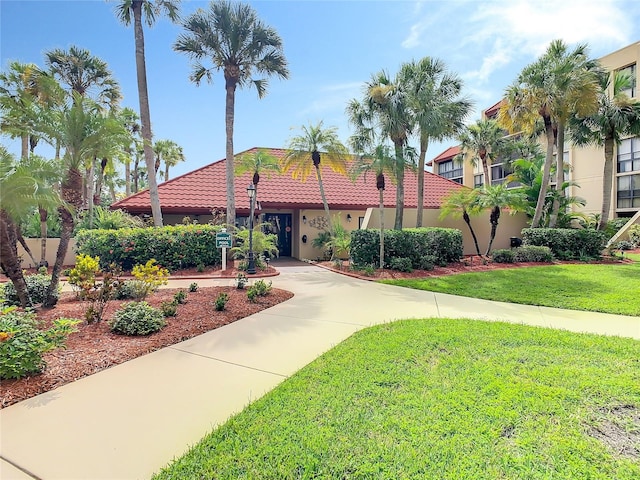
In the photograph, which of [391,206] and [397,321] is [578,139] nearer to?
[391,206]

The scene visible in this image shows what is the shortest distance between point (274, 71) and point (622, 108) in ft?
54.2

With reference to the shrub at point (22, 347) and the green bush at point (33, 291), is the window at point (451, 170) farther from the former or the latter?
the shrub at point (22, 347)

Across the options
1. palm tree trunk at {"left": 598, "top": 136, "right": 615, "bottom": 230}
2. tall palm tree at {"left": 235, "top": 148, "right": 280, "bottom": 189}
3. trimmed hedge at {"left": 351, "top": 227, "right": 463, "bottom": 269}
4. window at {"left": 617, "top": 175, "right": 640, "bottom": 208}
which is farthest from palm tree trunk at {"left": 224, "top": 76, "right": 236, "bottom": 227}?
window at {"left": 617, "top": 175, "right": 640, "bottom": 208}

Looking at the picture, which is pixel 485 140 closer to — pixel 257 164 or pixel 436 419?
pixel 257 164

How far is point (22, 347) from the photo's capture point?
3709 millimetres

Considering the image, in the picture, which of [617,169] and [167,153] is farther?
[167,153]

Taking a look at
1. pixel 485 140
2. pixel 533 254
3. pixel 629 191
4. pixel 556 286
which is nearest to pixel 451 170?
pixel 485 140

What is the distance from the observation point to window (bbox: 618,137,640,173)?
79.6 feet

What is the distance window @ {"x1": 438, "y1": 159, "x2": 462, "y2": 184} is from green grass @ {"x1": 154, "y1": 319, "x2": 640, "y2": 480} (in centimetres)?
3980

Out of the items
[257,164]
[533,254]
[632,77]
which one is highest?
[632,77]

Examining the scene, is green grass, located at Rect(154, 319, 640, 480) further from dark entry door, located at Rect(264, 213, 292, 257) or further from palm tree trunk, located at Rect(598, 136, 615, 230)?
palm tree trunk, located at Rect(598, 136, 615, 230)

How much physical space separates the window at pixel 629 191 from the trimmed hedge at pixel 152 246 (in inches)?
1180

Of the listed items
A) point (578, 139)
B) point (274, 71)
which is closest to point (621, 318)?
point (274, 71)

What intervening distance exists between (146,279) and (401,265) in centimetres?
832
